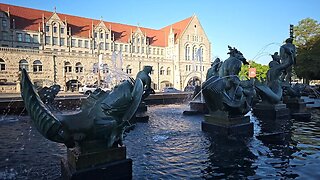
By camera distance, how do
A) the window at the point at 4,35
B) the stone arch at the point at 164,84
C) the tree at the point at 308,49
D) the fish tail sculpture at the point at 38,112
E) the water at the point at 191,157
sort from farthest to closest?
the stone arch at the point at 164,84
the window at the point at 4,35
the tree at the point at 308,49
the water at the point at 191,157
the fish tail sculpture at the point at 38,112

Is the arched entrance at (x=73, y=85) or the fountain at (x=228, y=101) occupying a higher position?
the arched entrance at (x=73, y=85)

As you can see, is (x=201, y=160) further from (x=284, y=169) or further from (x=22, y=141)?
(x=22, y=141)

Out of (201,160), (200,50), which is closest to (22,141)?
(201,160)

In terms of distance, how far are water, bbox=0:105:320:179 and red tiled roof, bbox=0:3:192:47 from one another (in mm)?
49857

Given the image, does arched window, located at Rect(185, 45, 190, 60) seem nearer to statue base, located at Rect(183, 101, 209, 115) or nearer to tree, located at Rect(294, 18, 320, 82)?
tree, located at Rect(294, 18, 320, 82)

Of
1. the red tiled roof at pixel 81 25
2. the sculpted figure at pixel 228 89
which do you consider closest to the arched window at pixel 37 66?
the red tiled roof at pixel 81 25

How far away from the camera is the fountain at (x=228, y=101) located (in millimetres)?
6758

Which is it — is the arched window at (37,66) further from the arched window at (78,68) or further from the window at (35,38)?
the window at (35,38)

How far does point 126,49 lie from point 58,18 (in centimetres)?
1724

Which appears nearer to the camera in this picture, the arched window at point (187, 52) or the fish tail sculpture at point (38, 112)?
the fish tail sculpture at point (38, 112)

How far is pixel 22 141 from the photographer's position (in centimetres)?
656

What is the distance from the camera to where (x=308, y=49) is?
36.9 metres

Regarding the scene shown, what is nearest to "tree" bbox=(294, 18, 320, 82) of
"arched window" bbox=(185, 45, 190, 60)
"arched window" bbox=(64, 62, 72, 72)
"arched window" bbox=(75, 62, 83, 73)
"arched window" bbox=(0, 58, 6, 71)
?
"arched window" bbox=(185, 45, 190, 60)

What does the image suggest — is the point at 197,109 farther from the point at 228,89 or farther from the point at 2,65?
the point at 2,65
